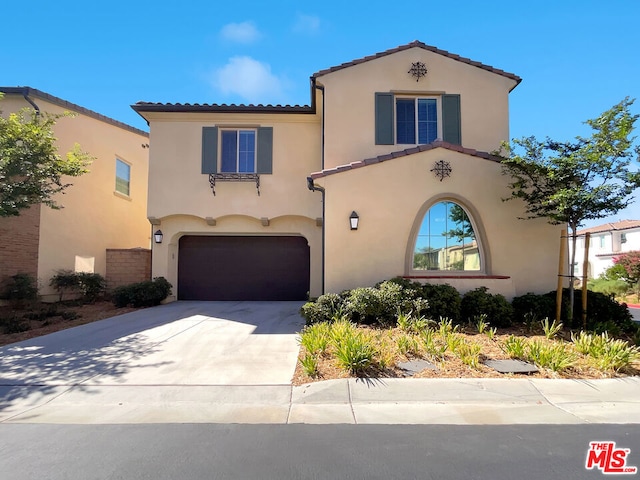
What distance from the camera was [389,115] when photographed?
11117mm

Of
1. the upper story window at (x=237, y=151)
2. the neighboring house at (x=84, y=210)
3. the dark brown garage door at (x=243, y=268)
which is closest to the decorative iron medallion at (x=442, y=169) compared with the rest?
the dark brown garage door at (x=243, y=268)

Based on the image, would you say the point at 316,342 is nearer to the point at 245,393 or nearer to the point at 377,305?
the point at 245,393

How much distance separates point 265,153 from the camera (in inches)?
492

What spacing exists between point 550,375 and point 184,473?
4977mm

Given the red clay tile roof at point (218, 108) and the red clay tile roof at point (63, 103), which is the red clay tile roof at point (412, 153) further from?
the red clay tile roof at point (63, 103)

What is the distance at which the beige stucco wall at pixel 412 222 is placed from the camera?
9.11 m

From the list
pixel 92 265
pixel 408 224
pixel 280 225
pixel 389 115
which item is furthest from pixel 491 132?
pixel 92 265

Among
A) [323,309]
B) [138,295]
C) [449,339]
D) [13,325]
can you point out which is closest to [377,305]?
[323,309]

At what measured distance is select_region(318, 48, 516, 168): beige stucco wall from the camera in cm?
1107

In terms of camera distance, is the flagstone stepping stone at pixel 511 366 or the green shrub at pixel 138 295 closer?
the flagstone stepping stone at pixel 511 366

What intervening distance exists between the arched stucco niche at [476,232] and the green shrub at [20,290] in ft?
35.9

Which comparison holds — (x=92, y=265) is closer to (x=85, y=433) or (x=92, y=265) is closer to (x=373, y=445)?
(x=85, y=433)

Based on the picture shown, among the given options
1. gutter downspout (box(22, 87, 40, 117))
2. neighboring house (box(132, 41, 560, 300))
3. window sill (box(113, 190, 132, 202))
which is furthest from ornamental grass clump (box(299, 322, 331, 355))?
window sill (box(113, 190, 132, 202))

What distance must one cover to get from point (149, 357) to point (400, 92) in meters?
9.75
